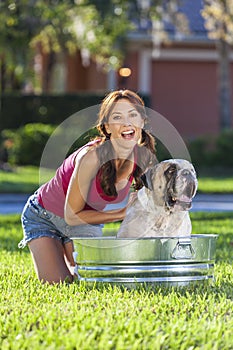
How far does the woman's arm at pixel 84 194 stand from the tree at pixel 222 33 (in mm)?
16049

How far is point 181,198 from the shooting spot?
6.31 metres

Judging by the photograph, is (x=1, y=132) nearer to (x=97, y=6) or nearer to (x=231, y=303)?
(x=97, y=6)

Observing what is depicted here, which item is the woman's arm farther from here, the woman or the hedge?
the hedge

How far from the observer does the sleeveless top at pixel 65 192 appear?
23.0 ft

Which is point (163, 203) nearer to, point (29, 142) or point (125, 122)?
point (125, 122)

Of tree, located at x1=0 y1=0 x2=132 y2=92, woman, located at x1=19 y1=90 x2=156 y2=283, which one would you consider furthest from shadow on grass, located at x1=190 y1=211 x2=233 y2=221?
woman, located at x1=19 y1=90 x2=156 y2=283

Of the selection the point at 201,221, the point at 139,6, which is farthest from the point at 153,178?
the point at 139,6

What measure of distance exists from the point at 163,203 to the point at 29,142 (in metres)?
17.1

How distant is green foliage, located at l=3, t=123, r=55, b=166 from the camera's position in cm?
2327

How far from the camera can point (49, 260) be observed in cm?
716

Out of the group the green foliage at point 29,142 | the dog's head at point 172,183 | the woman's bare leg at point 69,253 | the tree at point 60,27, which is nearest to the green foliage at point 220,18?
the tree at point 60,27

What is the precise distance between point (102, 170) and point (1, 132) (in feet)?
59.2

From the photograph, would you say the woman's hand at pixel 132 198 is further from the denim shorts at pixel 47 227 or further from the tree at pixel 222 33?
the tree at pixel 222 33

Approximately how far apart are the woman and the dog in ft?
0.55
